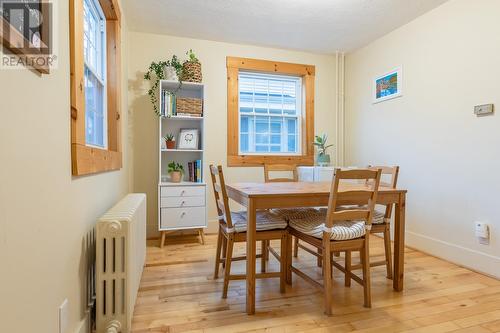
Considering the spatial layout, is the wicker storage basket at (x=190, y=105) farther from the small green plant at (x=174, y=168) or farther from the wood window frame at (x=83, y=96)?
the wood window frame at (x=83, y=96)

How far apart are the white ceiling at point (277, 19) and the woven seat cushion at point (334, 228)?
6.92 ft

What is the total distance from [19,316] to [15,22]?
Result: 874mm

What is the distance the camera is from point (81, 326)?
4.57ft

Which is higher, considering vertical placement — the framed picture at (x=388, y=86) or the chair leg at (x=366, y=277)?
the framed picture at (x=388, y=86)

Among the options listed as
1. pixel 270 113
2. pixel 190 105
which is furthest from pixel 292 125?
pixel 190 105

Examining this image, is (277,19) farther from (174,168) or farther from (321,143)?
(174,168)

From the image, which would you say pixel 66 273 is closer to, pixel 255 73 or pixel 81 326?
pixel 81 326

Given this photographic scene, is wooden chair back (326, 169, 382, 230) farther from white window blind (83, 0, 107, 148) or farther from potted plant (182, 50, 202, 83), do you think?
potted plant (182, 50, 202, 83)

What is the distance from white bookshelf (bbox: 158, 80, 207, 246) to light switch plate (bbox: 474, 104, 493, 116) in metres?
2.66

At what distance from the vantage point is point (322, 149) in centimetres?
409

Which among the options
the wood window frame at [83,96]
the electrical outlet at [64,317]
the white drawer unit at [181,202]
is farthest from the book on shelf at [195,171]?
the electrical outlet at [64,317]

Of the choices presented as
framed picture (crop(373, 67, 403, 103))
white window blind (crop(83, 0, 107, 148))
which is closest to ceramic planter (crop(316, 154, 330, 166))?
framed picture (crop(373, 67, 403, 103))

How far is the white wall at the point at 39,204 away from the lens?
0.79m

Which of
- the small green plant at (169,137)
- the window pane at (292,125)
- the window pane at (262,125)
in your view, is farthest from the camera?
the window pane at (292,125)
